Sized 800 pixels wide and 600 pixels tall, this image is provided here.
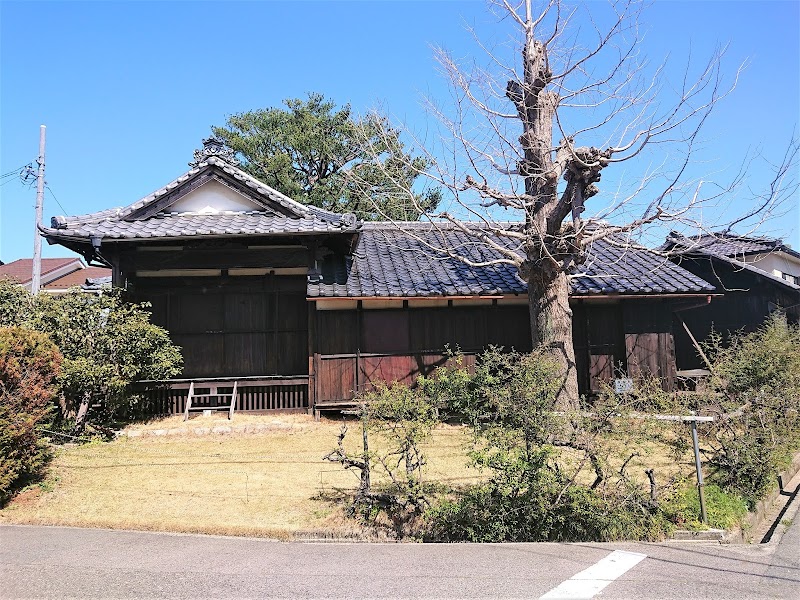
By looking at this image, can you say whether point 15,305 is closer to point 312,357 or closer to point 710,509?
point 312,357

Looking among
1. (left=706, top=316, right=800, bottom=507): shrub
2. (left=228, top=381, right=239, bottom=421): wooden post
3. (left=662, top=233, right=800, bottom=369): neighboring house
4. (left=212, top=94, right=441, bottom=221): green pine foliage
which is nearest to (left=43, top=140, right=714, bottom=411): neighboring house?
(left=228, top=381, right=239, bottom=421): wooden post

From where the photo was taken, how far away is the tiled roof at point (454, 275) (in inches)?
473

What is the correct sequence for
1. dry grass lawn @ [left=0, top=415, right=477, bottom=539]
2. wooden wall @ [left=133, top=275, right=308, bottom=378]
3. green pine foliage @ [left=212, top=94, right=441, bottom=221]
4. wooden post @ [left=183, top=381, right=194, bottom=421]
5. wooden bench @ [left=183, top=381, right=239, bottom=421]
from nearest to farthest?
dry grass lawn @ [left=0, top=415, right=477, bottom=539] < wooden post @ [left=183, top=381, right=194, bottom=421] < wooden bench @ [left=183, top=381, right=239, bottom=421] < wooden wall @ [left=133, top=275, right=308, bottom=378] < green pine foliage @ [left=212, top=94, right=441, bottom=221]

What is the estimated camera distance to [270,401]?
12.3 metres

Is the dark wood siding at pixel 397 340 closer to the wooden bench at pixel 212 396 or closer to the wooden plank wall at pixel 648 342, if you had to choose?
the wooden bench at pixel 212 396

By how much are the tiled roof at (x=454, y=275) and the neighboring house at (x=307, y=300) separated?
0.17 ft

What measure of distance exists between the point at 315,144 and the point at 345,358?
1777 cm

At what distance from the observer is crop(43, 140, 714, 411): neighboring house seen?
12.0 meters

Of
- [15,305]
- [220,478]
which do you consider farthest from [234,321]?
[220,478]

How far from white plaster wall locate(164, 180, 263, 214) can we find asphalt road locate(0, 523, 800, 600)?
824 centimetres

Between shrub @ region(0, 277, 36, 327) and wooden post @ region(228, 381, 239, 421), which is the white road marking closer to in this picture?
wooden post @ region(228, 381, 239, 421)

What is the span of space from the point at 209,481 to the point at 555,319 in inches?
262

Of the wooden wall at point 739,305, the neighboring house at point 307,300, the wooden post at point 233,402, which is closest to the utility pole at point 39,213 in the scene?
the neighboring house at point 307,300

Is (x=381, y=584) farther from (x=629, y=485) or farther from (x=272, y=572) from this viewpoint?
(x=629, y=485)
